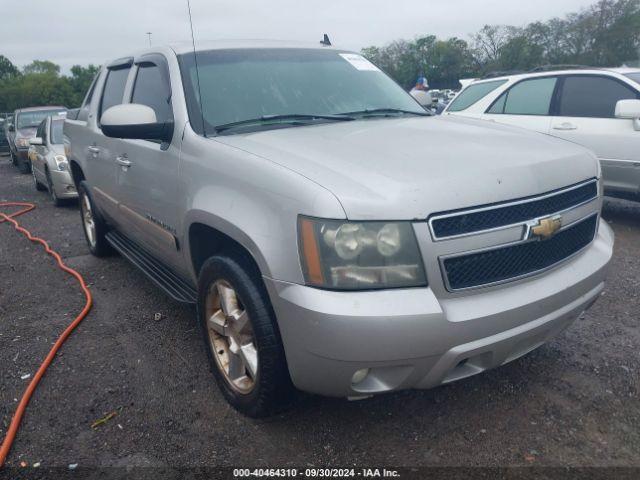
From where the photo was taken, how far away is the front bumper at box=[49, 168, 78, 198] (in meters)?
8.16

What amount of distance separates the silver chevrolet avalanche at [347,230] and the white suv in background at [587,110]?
3105 mm

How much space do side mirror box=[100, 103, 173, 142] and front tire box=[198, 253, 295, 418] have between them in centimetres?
84

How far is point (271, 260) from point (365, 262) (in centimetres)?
38

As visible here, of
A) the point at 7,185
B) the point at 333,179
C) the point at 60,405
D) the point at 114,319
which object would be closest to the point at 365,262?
the point at 333,179

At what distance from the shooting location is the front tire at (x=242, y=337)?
230cm

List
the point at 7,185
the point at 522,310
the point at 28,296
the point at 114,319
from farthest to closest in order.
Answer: the point at 7,185 < the point at 28,296 < the point at 114,319 < the point at 522,310

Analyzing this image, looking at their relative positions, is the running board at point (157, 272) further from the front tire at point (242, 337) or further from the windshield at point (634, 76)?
the windshield at point (634, 76)

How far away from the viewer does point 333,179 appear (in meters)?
2.12

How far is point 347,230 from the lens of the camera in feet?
6.65

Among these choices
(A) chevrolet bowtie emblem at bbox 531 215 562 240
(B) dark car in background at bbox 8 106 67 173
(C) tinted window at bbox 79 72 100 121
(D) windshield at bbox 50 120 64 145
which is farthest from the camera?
(B) dark car in background at bbox 8 106 67 173

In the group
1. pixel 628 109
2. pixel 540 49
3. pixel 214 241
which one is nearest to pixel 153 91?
pixel 214 241

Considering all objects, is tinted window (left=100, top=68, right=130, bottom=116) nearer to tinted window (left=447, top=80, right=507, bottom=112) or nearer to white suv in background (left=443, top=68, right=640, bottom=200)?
white suv in background (left=443, top=68, right=640, bottom=200)

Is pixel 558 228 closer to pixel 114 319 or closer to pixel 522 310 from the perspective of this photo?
pixel 522 310

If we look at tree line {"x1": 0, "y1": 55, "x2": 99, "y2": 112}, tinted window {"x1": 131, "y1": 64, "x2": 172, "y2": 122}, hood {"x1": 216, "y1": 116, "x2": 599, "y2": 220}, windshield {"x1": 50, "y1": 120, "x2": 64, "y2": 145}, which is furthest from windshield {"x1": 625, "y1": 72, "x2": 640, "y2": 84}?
tree line {"x1": 0, "y1": 55, "x2": 99, "y2": 112}
